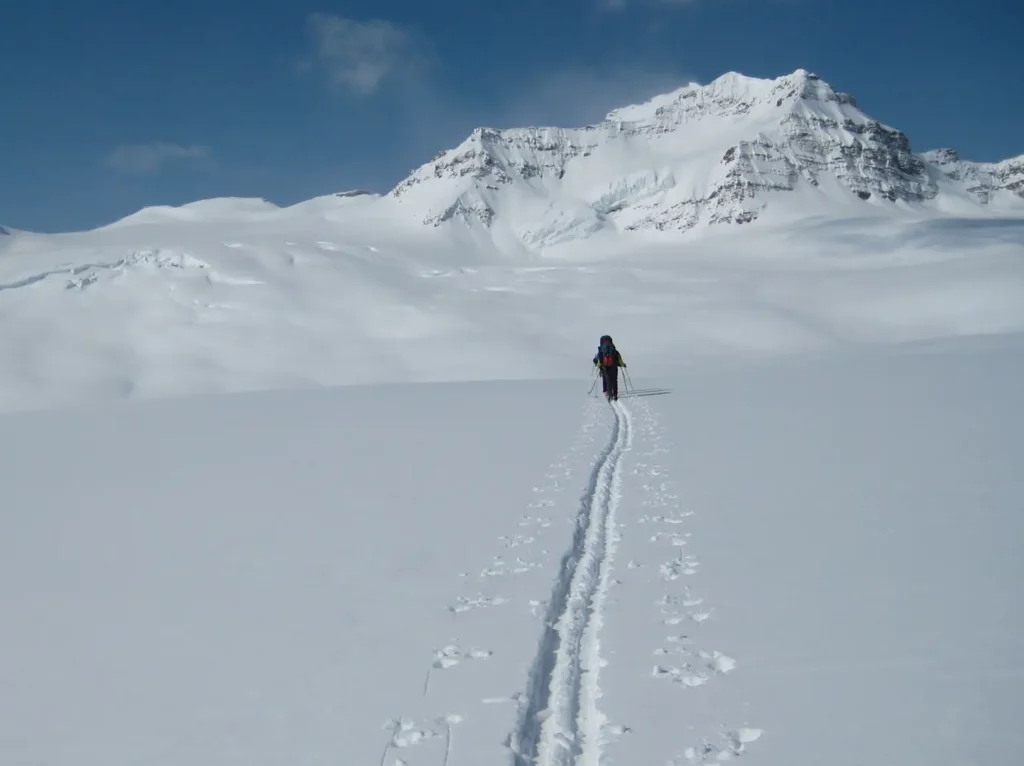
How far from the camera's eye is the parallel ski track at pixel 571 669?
4168 millimetres

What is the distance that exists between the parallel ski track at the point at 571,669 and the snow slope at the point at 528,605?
0.07 feet

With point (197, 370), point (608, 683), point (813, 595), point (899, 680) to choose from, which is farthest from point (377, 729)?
point (197, 370)

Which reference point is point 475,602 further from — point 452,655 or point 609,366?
point 609,366

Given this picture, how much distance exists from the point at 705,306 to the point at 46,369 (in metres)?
62.2

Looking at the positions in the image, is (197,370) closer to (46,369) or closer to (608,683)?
(46,369)

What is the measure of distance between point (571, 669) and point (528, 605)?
43.2 inches

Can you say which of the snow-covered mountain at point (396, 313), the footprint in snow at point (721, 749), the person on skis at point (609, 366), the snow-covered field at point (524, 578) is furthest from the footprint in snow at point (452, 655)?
the snow-covered mountain at point (396, 313)

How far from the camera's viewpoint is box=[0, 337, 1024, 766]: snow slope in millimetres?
4266

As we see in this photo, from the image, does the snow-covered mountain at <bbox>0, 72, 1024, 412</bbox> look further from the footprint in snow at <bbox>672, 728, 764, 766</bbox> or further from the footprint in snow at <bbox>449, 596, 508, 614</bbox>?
the footprint in snow at <bbox>672, 728, 764, 766</bbox>

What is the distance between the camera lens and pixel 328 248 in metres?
108

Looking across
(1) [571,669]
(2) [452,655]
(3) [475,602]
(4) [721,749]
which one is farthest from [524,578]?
(4) [721,749]

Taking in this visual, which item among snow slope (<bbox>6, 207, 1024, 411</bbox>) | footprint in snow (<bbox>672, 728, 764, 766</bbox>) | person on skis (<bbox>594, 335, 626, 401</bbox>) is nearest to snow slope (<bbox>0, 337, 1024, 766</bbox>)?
footprint in snow (<bbox>672, 728, 764, 766</bbox>)

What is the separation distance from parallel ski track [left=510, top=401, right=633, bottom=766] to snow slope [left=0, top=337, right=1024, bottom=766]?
22 millimetres

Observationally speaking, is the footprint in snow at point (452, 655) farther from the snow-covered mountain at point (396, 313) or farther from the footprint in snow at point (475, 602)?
the snow-covered mountain at point (396, 313)
